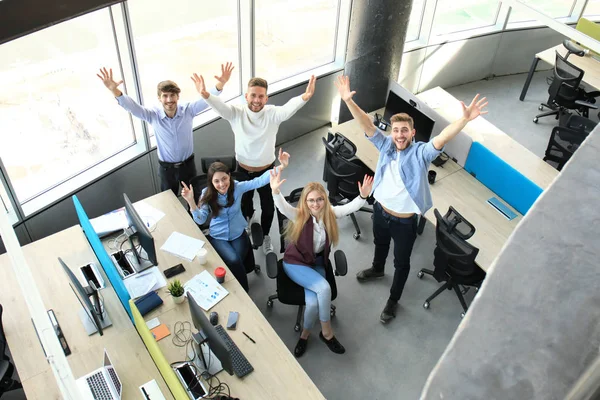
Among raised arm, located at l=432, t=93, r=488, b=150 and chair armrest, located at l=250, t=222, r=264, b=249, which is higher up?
raised arm, located at l=432, t=93, r=488, b=150

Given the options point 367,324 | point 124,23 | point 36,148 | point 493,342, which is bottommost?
point 367,324

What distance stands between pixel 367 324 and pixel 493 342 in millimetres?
4323

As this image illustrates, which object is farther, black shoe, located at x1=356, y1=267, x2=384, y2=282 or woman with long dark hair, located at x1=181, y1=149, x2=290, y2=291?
black shoe, located at x1=356, y1=267, x2=384, y2=282

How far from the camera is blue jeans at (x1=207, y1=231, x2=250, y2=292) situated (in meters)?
4.33

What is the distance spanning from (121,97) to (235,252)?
62.4 inches

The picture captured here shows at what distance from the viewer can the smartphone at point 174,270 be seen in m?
3.94

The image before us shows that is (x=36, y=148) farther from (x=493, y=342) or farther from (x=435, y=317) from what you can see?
(x=493, y=342)

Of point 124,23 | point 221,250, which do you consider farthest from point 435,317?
point 124,23

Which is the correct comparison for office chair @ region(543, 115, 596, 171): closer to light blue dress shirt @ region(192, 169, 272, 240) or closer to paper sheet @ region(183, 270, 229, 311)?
light blue dress shirt @ region(192, 169, 272, 240)

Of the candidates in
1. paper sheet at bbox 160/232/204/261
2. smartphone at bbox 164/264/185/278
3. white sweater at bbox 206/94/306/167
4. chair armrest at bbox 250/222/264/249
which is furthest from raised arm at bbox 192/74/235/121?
smartphone at bbox 164/264/185/278

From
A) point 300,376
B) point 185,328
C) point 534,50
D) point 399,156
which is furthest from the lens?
point 534,50

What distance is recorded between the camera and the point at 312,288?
407 cm

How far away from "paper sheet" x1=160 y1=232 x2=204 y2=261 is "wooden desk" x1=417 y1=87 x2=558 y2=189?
9.20 feet

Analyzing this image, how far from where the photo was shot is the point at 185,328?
362cm
